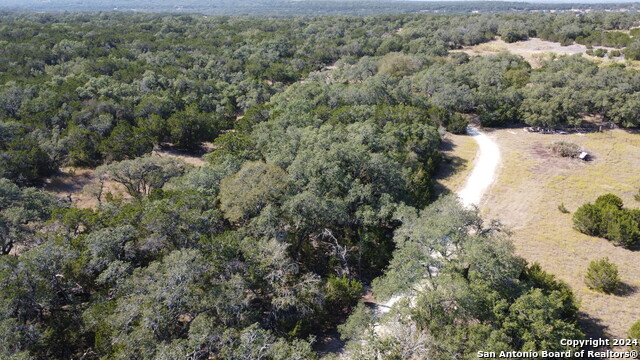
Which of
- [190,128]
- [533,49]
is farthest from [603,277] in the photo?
[533,49]

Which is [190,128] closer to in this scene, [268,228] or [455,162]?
[268,228]

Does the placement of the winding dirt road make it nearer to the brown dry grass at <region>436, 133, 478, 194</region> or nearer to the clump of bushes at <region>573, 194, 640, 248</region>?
the brown dry grass at <region>436, 133, 478, 194</region>

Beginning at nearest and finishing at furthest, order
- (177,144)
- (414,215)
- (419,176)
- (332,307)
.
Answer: (332,307) < (414,215) < (419,176) < (177,144)

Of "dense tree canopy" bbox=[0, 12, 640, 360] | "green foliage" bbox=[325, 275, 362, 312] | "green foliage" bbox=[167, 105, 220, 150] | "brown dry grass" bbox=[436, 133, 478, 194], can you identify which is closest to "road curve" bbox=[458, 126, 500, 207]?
"brown dry grass" bbox=[436, 133, 478, 194]

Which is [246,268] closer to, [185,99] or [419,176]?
[419,176]

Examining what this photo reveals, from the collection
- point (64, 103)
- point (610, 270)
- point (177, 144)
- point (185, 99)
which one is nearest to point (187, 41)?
point (185, 99)
